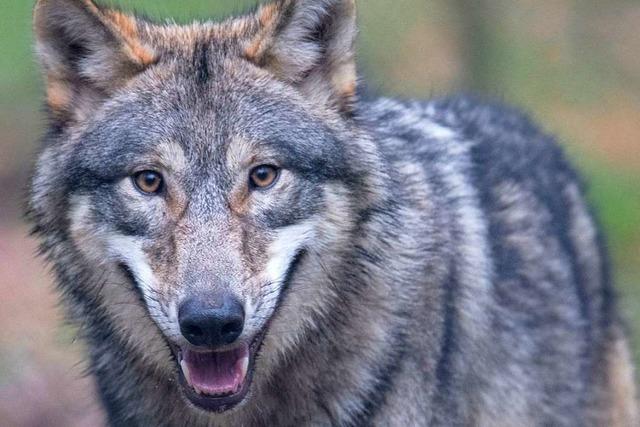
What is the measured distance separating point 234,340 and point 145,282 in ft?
1.40

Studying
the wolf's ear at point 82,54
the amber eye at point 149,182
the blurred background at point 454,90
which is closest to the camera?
the amber eye at point 149,182

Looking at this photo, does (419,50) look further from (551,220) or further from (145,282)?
(145,282)

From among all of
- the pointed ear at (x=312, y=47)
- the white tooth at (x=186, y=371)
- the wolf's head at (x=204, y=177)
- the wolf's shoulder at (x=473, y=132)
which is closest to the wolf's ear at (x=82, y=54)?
the wolf's head at (x=204, y=177)

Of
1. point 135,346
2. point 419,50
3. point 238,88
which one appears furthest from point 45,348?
point 419,50

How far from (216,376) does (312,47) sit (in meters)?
1.41

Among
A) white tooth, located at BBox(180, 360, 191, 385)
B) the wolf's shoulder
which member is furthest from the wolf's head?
the wolf's shoulder

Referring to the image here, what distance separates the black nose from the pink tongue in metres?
0.24

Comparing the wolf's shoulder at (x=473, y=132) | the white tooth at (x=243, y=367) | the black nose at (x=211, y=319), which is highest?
the wolf's shoulder at (x=473, y=132)

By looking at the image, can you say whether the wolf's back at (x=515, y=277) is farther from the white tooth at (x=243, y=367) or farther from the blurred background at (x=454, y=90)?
the blurred background at (x=454, y=90)

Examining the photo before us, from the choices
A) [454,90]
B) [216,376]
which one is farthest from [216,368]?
[454,90]

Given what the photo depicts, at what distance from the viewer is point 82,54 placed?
15.8 feet

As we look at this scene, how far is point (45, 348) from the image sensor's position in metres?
9.20

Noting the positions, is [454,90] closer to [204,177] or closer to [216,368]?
[204,177]

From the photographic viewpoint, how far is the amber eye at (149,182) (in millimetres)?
4445
